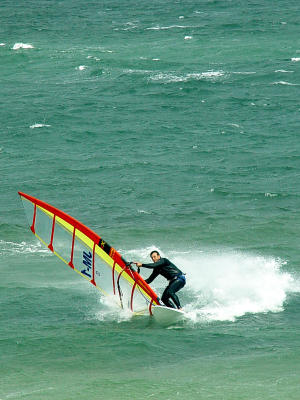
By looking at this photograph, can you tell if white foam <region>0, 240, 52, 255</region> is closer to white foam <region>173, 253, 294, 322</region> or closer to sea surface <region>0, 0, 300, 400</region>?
sea surface <region>0, 0, 300, 400</region>

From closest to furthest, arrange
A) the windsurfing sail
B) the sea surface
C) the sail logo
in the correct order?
the sea surface, the windsurfing sail, the sail logo

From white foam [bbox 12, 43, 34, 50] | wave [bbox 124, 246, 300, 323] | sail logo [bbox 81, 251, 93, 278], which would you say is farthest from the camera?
white foam [bbox 12, 43, 34, 50]

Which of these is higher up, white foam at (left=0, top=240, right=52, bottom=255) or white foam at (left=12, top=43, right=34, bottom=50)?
white foam at (left=12, top=43, right=34, bottom=50)

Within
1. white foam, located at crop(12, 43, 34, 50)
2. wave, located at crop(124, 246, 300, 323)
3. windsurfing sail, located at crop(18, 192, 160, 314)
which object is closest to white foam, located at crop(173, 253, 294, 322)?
wave, located at crop(124, 246, 300, 323)

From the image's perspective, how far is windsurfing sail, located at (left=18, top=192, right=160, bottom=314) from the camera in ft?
54.1

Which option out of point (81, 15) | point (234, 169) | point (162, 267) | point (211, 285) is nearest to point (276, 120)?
point (234, 169)

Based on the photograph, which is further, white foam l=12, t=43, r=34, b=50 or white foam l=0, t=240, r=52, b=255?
white foam l=12, t=43, r=34, b=50

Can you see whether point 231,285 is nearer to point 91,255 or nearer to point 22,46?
point 91,255

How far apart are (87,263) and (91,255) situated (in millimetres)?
301

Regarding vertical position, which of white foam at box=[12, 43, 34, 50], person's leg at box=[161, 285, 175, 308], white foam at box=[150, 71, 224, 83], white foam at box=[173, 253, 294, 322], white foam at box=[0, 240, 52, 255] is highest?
white foam at box=[12, 43, 34, 50]

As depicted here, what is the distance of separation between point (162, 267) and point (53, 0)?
227 feet

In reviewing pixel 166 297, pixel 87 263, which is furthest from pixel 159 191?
pixel 166 297

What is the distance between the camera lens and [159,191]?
29.7 m

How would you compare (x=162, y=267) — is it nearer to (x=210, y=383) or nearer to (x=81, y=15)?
(x=210, y=383)
